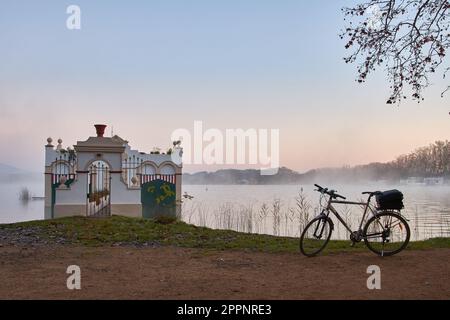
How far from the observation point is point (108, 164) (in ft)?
47.2

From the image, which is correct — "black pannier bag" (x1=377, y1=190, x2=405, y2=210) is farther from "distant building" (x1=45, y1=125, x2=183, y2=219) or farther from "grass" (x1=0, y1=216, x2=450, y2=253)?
"distant building" (x1=45, y1=125, x2=183, y2=219)

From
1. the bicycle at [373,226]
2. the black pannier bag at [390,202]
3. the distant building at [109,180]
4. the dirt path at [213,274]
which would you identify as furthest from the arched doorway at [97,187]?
the black pannier bag at [390,202]

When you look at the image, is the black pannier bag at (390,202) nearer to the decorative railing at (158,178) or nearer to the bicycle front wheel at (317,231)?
the bicycle front wheel at (317,231)

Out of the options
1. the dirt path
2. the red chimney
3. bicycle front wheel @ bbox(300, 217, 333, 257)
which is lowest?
the dirt path

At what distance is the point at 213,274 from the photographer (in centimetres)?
513

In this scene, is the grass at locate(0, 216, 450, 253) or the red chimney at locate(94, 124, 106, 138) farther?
the red chimney at locate(94, 124, 106, 138)

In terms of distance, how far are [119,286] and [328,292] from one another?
2141 mm

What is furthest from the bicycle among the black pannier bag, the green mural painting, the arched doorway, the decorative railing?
the decorative railing

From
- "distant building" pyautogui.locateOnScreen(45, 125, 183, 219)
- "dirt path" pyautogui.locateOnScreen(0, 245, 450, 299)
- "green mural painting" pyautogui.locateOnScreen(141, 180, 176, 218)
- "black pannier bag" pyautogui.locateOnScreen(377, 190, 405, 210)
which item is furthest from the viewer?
"green mural painting" pyautogui.locateOnScreen(141, 180, 176, 218)

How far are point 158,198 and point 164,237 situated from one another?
767cm

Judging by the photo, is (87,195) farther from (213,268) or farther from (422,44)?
(422,44)

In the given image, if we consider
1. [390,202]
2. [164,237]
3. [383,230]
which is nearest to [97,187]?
[164,237]

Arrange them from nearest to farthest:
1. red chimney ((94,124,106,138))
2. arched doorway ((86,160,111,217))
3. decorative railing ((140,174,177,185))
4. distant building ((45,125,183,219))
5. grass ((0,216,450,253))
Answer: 1. grass ((0,216,450,253))
2. red chimney ((94,124,106,138))
3. distant building ((45,125,183,219))
4. arched doorway ((86,160,111,217))
5. decorative railing ((140,174,177,185))

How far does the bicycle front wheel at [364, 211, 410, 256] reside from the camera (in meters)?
6.13
